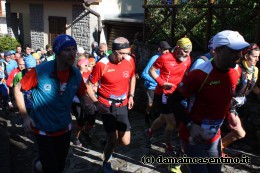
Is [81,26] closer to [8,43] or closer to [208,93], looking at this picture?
[8,43]

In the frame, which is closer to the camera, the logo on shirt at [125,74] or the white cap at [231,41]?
the white cap at [231,41]

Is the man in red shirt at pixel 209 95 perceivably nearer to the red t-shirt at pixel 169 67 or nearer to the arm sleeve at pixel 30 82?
the arm sleeve at pixel 30 82

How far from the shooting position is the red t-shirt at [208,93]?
2.87 meters

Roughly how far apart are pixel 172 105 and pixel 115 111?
1864mm

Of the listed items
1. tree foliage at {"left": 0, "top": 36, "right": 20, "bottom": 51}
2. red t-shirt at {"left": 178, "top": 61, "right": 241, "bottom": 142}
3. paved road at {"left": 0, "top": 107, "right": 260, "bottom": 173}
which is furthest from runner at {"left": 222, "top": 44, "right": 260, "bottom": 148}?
tree foliage at {"left": 0, "top": 36, "right": 20, "bottom": 51}

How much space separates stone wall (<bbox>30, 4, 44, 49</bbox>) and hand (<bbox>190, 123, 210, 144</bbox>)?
14.9 m

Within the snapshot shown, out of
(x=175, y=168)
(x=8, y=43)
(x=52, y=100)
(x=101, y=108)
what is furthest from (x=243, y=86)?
(x=8, y=43)

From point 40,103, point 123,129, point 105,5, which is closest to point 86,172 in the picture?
point 123,129

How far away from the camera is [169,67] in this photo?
5426mm

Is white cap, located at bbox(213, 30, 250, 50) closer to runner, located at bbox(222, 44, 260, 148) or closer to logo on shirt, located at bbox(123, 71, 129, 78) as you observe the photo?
runner, located at bbox(222, 44, 260, 148)

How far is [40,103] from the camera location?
3.64 meters

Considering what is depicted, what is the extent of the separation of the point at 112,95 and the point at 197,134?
210 cm

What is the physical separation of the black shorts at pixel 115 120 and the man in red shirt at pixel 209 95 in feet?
5.52

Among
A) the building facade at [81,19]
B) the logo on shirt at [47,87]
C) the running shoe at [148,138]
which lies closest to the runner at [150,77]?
the running shoe at [148,138]
